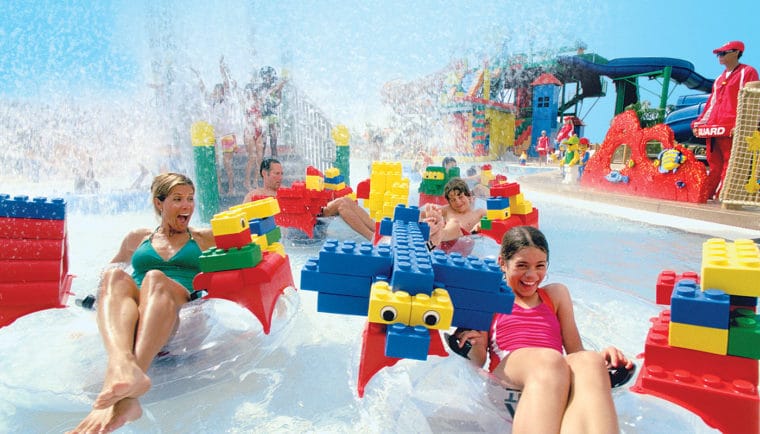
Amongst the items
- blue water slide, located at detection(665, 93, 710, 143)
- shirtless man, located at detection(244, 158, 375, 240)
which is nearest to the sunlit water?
shirtless man, located at detection(244, 158, 375, 240)

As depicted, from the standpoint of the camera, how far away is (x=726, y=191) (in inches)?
238

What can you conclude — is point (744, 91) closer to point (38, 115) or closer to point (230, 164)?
point (230, 164)

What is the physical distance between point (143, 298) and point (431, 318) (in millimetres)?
1362

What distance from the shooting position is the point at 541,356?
5.19 feet

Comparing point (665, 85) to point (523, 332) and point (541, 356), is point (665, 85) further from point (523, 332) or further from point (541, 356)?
point (541, 356)

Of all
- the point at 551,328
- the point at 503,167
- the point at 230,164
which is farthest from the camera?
the point at 503,167

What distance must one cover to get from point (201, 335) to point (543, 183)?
31.6 feet

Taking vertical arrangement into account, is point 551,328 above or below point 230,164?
below

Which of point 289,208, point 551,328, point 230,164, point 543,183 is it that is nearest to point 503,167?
point 543,183

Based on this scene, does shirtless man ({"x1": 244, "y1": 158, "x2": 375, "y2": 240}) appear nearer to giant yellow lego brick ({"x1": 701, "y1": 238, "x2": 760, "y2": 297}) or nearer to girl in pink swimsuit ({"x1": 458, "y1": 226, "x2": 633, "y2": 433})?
girl in pink swimsuit ({"x1": 458, "y1": 226, "x2": 633, "y2": 433})

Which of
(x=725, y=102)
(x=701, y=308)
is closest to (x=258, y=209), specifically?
(x=701, y=308)

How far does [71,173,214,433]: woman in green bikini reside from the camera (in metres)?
1.61

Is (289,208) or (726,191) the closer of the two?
(289,208)

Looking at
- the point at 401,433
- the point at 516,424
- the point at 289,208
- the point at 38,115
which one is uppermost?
the point at 38,115
